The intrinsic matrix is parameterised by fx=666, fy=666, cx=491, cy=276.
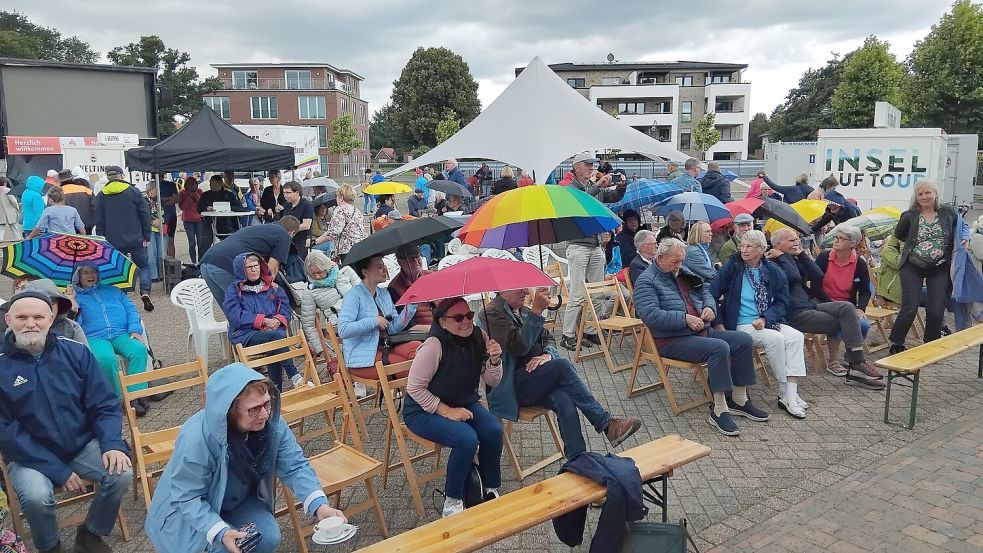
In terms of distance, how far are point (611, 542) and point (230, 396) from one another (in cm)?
181

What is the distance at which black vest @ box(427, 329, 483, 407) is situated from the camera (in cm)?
389

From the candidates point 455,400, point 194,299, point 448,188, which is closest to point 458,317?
point 455,400

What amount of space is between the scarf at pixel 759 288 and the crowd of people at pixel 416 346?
0.6 inches

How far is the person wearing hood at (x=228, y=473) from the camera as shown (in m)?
2.61

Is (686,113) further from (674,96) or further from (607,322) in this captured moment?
(607,322)

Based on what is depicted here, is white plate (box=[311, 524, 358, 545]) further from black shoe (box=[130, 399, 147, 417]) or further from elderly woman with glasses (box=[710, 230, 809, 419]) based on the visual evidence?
elderly woman with glasses (box=[710, 230, 809, 419])

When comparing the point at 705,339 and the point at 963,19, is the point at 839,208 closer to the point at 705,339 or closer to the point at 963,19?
the point at 705,339

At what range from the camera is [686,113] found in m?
61.8

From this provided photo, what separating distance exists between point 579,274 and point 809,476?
3401 mm

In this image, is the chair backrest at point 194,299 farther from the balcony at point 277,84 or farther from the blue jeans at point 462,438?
the balcony at point 277,84

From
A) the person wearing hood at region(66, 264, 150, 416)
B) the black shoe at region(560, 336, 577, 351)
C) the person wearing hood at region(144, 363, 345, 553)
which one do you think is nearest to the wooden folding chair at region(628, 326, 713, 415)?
the black shoe at region(560, 336, 577, 351)

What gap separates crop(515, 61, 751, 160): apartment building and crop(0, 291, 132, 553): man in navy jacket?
57.4m

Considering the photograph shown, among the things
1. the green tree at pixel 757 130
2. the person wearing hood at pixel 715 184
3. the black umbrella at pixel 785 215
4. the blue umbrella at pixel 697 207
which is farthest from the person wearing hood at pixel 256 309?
the green tree at pixel 757 130

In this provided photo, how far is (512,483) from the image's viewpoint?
4273 millimetres
